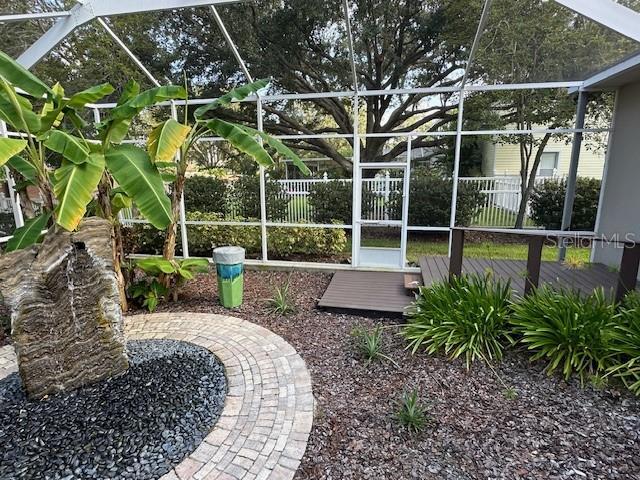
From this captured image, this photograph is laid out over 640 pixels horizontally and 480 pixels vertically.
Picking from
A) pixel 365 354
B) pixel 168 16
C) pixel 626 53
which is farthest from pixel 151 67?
pixel 626 53

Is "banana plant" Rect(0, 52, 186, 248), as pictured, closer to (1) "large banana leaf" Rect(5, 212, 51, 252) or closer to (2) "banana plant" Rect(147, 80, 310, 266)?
(1) "large banana leaf" Rect(5, 212, 51, 252)

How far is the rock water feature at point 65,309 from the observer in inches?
111

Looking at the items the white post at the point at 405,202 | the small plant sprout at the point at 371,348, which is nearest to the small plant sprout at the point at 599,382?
the small plant sprout at the point at 371,348

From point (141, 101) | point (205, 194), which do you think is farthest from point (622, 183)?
point (205, 194)

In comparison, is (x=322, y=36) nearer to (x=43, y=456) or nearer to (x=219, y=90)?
(x=219, y=90)

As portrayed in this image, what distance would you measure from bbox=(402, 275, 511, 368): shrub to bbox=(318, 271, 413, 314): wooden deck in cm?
68

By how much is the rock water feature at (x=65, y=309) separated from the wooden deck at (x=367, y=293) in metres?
2.64

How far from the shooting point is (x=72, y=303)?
297 centimetres

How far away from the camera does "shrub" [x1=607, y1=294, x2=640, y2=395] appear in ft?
9.61

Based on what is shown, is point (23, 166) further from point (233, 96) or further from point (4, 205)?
point (4, 205)

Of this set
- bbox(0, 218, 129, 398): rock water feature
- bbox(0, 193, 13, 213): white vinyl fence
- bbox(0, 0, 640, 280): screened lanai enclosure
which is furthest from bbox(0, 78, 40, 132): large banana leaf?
bbox(0, 193, 13, 213): white vinyl fence

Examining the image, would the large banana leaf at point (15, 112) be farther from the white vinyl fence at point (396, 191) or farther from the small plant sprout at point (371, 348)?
the white vinyl fence at point (396, 191)

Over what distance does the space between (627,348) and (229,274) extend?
4.31 meters

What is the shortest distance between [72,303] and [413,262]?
547 cm
